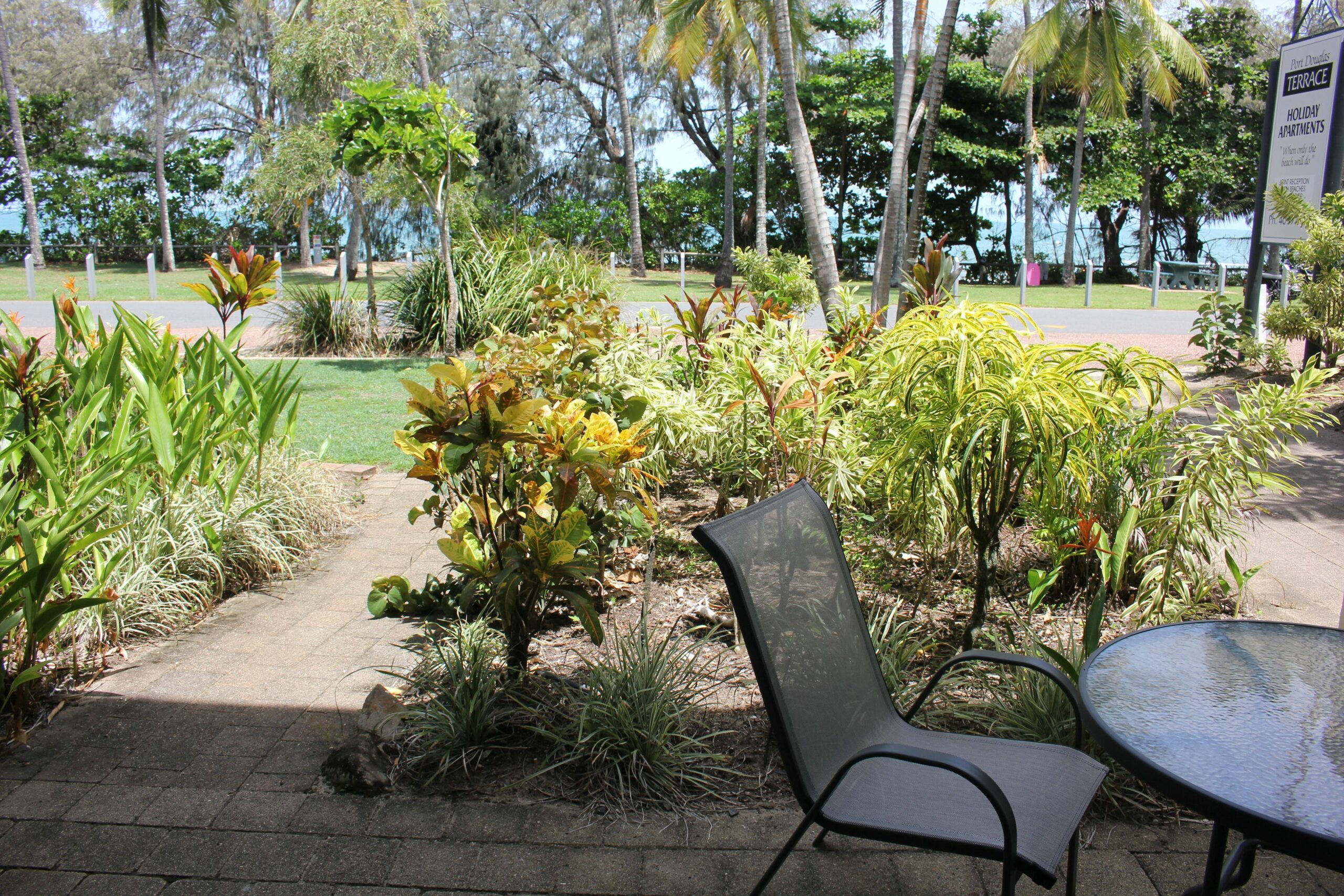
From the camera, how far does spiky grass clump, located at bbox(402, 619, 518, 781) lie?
2.68m

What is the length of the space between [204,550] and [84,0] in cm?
4393

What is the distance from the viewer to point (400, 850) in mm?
2336

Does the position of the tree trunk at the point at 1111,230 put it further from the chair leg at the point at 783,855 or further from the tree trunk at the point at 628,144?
the chair leg at the point at 783,855

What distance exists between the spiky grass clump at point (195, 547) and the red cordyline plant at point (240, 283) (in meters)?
0.83

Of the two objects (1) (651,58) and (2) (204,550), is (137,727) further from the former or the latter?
(1) (651,58)

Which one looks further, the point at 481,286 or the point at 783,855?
the point at 481,286

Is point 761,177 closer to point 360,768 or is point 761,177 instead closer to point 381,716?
point 381,716

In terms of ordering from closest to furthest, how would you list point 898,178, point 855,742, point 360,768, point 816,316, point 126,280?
point 855,742 → point 360,768 → point 898,178 → point 816,316 → point 126,280

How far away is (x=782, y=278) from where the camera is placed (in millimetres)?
11391

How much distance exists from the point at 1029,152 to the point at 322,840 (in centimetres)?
2606

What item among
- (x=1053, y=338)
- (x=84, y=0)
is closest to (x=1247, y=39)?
(x=1053, y=338)

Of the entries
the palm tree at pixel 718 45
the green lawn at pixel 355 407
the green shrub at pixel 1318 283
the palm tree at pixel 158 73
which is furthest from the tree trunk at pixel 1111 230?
the palm tree at pixel 158 73

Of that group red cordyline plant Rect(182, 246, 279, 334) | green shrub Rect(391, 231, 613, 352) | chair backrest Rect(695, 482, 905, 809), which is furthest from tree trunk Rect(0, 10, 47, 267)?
chair backrest Rect(695, 482, 905, 809)

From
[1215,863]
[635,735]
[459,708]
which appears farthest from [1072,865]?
[459,708]
